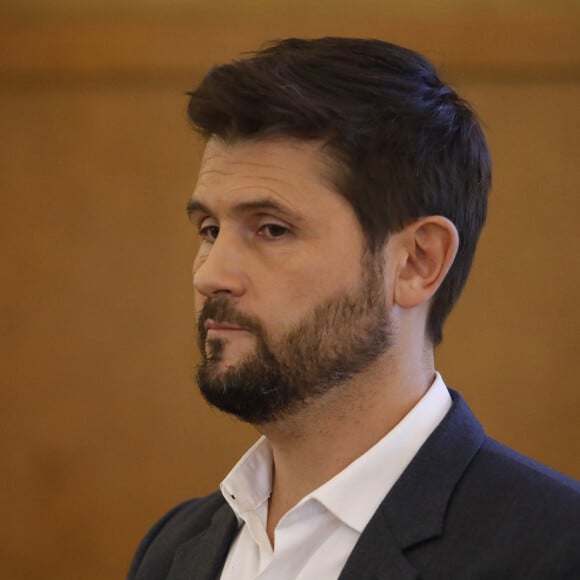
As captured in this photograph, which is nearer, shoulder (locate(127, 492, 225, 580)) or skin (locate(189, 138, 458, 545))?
skin (locate(189, 138, 458, 545))

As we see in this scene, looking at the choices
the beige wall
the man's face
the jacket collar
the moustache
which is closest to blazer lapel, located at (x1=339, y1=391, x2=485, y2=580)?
the jacket collar

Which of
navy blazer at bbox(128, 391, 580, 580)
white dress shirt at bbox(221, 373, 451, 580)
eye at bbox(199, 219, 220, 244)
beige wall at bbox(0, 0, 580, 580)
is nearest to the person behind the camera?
navy blazer at bbox(128, 391, 580, 580)

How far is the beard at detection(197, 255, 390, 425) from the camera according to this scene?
1397mm

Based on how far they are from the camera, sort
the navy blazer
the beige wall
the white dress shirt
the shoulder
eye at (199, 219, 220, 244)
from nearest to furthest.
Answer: the navy blazer, the white dress shirt, eye at (199, 219, 220, 244), the shoulder, the beige wall

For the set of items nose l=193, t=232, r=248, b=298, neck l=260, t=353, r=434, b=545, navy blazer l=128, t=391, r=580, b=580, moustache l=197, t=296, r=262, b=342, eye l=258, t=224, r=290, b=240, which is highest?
eye l=258, t=224, r=290, b=240

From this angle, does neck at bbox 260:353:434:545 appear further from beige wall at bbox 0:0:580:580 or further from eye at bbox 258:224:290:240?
beige wall at bbox 0:0:580:580

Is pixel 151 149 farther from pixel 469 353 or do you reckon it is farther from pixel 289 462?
pixel 289 462

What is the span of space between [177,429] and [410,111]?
175 cm

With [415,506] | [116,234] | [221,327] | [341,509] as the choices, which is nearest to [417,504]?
[415,506]

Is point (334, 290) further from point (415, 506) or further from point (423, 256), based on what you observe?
point (415, 506)

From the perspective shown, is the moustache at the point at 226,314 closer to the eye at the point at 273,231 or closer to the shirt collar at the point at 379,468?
the eye at the point at 273,231

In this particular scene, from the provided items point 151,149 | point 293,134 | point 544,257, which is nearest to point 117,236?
point 151,149

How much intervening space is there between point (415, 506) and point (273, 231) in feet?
1.44

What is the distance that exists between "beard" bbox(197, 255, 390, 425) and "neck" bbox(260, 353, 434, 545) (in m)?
0.02
